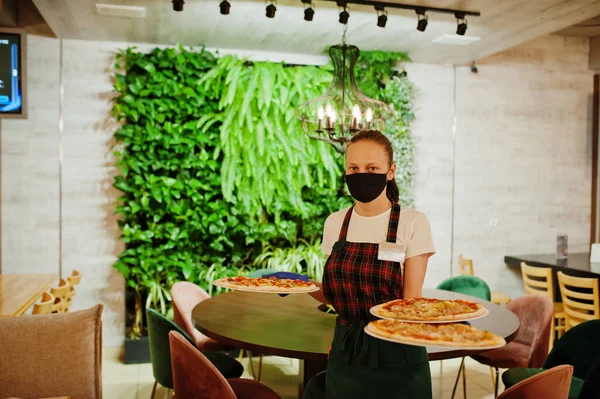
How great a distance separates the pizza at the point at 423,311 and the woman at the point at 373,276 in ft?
0.22

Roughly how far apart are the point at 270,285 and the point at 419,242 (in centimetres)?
88

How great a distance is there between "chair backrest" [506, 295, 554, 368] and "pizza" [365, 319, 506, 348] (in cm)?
176

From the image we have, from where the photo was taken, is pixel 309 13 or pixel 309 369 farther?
pixel 309 13

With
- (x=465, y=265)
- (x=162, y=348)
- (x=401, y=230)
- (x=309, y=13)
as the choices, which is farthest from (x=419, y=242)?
(x=465, y=265)

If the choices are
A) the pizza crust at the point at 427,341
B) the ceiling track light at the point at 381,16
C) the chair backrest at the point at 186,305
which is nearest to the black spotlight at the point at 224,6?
the ceiling track light at the point at 381,16

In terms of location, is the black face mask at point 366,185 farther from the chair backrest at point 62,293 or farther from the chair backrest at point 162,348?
the chair backrest at point 62,293

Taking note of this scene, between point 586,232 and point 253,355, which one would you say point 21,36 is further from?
point 586,232

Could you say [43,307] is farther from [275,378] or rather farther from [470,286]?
[470,286]

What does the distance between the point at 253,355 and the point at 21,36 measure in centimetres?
325

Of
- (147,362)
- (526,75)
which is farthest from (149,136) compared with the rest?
(526,75)

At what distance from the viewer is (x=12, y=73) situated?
12.8 feet

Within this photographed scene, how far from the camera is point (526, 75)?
20.7 feet

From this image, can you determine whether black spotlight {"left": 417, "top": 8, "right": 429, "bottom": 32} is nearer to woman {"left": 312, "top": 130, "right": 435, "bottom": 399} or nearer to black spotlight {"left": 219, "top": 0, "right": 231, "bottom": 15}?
black spotlight {"left": 219, "top": 0, "right": 231, "bottom": 15}

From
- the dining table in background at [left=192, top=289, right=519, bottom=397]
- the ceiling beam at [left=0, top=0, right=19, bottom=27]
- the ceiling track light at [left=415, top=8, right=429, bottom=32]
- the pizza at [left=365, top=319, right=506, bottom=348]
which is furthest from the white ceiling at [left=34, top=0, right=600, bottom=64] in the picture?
the pizza at [left=365, top=319, right=506, bottom=348]
